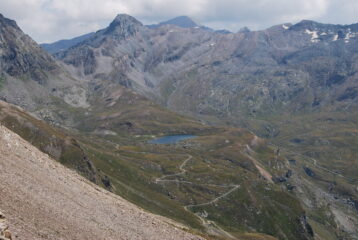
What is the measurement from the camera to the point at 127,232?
68062 mm

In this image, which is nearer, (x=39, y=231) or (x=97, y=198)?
(x=39, y=231)

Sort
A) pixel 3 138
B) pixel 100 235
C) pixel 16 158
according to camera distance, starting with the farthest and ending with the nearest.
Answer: pixel 3 138, pixel 16 158, pixel 100 235

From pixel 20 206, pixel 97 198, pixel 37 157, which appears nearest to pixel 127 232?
pixel 97 198

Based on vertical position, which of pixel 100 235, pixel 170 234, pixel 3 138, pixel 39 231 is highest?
pixel 3 138

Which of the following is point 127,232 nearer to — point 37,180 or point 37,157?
point 37,180

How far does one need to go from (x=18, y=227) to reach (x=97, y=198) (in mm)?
30713

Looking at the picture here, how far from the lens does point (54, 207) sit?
6100cm

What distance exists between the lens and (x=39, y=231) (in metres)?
50.3

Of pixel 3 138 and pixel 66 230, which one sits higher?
pixel 3 138

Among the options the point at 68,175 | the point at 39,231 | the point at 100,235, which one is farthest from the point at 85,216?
the point at 68,175

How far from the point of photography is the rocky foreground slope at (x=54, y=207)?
52.9 meters

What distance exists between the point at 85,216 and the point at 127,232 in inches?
291

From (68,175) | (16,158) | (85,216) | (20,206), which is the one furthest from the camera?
(68,175)

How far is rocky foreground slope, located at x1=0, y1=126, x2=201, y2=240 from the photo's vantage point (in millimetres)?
52875
